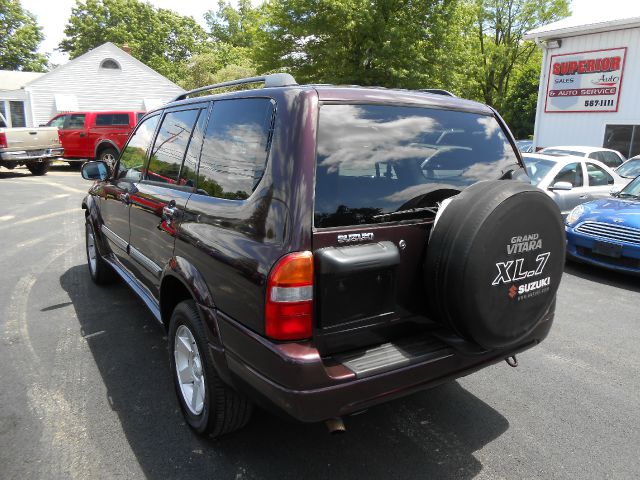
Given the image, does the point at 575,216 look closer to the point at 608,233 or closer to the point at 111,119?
the point at 608,233

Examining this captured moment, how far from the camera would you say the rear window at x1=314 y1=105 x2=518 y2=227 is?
7.13 ft

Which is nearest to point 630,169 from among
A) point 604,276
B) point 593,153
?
point 593,153

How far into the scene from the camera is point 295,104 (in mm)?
2164

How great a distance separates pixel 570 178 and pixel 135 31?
5491cm

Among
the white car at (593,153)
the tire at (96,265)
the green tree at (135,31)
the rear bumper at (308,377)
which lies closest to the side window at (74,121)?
the tire at (96,265)

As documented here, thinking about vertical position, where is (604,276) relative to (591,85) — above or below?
below

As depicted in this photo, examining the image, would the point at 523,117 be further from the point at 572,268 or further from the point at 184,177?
the point at 184,177

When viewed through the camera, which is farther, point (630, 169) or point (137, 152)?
point (630, 169)

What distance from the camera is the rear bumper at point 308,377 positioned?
2.00m

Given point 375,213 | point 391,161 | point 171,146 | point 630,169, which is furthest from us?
point 630,169

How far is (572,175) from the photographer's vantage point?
7.99 meters

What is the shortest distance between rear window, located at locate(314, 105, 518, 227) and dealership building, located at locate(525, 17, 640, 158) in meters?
15.1

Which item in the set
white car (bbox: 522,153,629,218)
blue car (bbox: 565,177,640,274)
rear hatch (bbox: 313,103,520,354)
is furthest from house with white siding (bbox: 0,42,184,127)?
rear hatch (bbox: 313,103,520,354)

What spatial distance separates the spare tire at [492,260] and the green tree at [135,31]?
5235 cm
